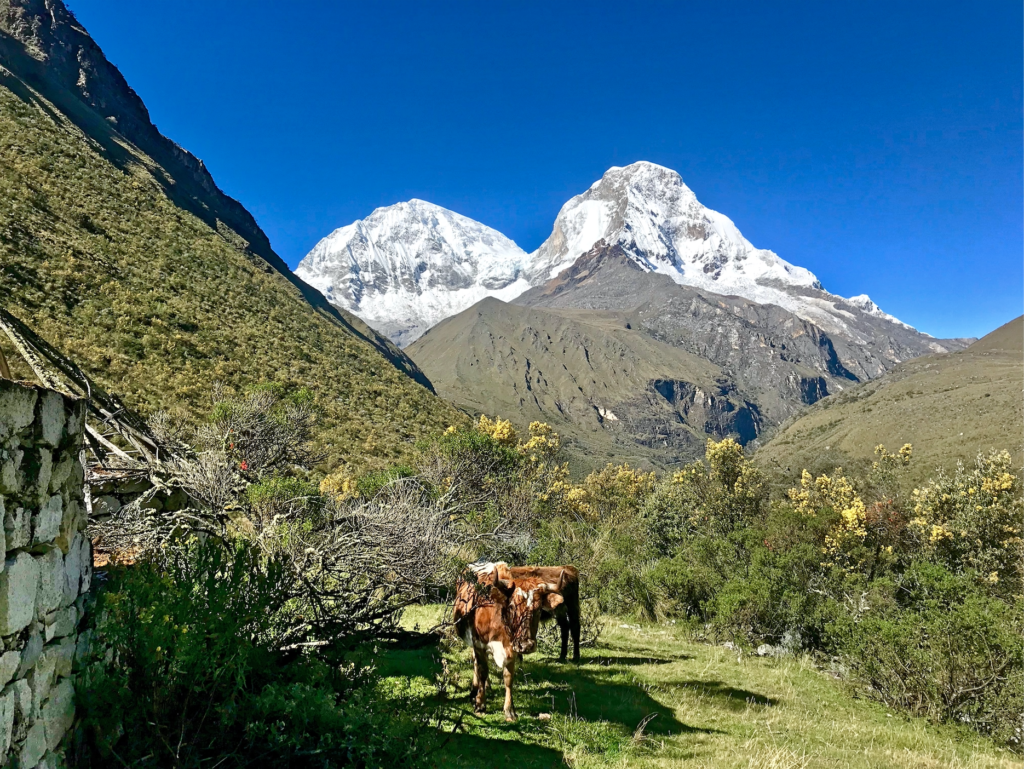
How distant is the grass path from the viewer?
554 centimetres

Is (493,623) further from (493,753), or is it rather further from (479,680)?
(493,753)

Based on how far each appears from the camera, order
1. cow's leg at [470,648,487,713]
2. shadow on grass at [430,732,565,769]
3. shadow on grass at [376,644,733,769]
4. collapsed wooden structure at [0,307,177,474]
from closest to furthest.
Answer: collapsed wooden structure at [0,307,177,474]
shadow on grass at [430,732,565,769]
shadow on grass at [376,644,733,769]
cow's leg at [470,648,487,713]

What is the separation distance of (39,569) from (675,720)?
23.2 feet

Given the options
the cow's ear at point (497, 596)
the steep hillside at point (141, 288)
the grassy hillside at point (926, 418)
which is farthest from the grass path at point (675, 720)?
the grassy hillside at point (926, 418)

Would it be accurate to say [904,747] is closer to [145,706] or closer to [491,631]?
[491,631]

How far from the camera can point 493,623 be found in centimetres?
595

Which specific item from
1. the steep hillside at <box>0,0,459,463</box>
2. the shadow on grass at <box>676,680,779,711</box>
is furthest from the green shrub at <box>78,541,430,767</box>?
the steep hillside at <box>0,0,459,463</box>

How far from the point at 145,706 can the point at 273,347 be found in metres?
32.0

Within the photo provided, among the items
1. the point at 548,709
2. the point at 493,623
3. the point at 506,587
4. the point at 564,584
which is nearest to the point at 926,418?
the point at 564,584

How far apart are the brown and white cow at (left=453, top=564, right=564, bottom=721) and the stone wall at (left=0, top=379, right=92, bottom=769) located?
3.73 metres

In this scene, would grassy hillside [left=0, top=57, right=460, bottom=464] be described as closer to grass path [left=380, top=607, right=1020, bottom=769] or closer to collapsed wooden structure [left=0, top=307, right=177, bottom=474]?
collapsed wooden structure [left=0, top=307, right=177, bottom=474]

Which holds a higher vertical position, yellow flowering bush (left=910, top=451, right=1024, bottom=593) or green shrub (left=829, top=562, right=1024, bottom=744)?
yellow flowering bush (left=910, top=451, right=1024, bottom=593)

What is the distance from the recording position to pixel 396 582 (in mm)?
5840

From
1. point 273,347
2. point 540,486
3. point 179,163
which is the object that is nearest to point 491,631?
point 540,486
